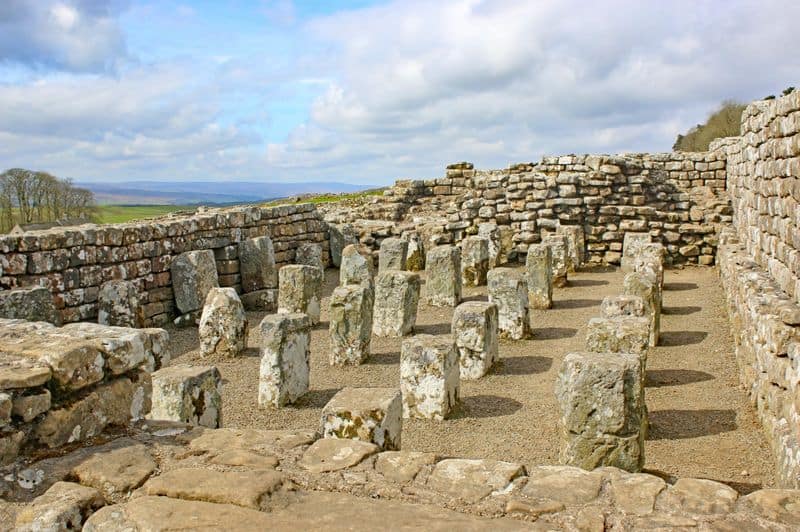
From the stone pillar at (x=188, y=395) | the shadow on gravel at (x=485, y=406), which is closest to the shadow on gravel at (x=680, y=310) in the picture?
the shadow on gravel at (x=485, y=406)

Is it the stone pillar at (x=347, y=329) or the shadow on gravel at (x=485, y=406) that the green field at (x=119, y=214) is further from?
the shadow on gravel at (x=485, y=406)

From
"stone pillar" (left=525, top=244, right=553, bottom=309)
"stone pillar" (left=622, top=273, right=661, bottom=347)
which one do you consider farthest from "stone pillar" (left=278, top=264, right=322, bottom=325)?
"stone pillar" (left=622, top=273, right=661, bottom=347)

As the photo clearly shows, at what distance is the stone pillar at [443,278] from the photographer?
14430 millimetres

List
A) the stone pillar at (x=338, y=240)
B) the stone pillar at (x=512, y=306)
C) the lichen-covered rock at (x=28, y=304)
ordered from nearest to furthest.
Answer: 1. the lichen-covered rock at (x=28, y=304)
2. the stone pillar at (x=512, y=306)
3. the stone pillar at (x=338, y=240)

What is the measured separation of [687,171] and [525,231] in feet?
19.7

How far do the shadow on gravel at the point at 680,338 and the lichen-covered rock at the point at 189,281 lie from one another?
835cm

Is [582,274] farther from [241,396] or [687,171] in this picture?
[241,396]

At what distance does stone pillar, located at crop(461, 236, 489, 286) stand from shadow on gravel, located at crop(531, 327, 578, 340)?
442 centimetres

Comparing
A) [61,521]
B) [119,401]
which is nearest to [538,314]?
[119,401]

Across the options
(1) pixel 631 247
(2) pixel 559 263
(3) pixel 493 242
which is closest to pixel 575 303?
(2) pixel 559 263

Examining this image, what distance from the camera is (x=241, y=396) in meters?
9.43

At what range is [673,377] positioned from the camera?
9.59 metres

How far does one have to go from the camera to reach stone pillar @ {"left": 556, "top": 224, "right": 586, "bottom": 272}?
18.7 meters

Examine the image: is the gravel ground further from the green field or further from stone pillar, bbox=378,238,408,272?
the green field
